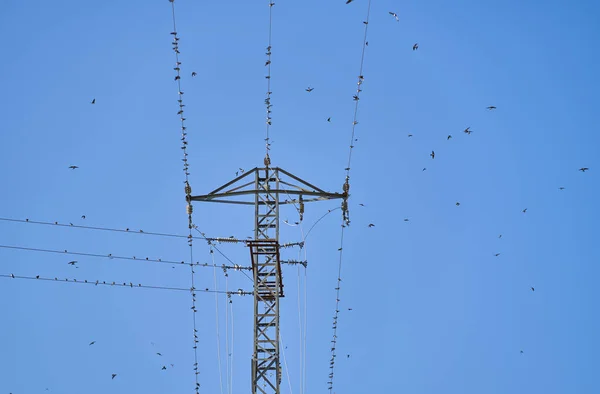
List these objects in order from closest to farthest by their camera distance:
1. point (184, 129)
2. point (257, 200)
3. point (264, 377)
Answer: point (264, 377)
point (257, 200)
point (184, 129)

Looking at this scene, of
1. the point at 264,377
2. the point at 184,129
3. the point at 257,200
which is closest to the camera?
the point at 264,377

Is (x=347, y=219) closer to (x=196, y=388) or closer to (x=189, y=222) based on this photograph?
(x=189, y=222)

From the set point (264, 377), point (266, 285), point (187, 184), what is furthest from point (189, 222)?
point (264, 377)

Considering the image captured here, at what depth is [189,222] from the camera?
46.3 m

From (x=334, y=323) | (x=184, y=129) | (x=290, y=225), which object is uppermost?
(x=184, y=129)

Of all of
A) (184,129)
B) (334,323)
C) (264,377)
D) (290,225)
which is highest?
(184,129)

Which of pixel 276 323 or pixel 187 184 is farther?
pixel 187 184

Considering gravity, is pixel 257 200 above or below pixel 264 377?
above

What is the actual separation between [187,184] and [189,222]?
152cm

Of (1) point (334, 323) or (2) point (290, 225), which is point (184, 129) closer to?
(2) point (290, 225)

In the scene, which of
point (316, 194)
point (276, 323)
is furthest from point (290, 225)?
point (276, 323)

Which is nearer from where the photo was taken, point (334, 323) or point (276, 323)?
point (276, 323)

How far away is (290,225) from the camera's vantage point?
46.5 metres

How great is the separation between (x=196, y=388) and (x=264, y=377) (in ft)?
18.7
